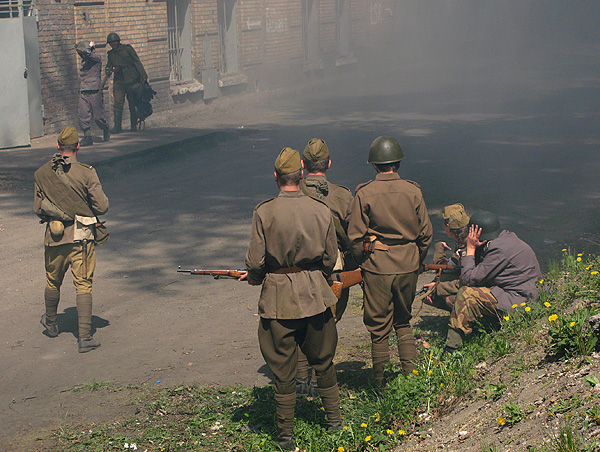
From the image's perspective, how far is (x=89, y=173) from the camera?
22.1 feet

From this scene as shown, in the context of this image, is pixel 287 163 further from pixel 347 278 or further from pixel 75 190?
pixel 75 190

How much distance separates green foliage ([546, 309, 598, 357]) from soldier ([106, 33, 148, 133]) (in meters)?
13.3

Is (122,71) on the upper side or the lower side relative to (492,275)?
upper

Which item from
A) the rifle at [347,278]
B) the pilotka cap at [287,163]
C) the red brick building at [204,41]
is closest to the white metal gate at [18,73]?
the red brick building at [204,41]

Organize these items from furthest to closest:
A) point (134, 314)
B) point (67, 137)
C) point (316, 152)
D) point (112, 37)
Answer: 1. point (112, 37)
2. point (134, 314)
3. point (67, 137)
4. point (316, 152)

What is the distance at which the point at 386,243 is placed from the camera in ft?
17.9

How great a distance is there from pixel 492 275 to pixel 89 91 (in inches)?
454

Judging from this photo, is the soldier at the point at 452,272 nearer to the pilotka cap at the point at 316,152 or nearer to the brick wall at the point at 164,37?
the pilotka cap at the point at 316,152

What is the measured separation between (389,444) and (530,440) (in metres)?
1.04

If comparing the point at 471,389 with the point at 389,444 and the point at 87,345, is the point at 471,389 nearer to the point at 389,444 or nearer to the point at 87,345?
the point at 389,444

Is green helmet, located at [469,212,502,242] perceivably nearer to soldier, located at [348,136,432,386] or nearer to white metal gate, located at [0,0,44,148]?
soldier, located at [348,136,432,386]

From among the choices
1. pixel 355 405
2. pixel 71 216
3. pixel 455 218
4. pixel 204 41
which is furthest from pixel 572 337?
pixel 204 41

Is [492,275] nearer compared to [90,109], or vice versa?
[492,275]

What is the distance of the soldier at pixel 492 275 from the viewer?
5.83 meters
